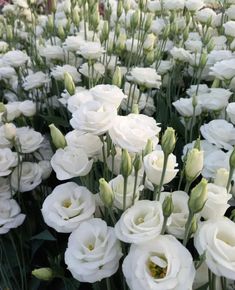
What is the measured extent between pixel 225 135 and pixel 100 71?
1.64ft

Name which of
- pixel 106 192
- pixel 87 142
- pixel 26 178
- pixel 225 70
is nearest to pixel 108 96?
pixel 87 142

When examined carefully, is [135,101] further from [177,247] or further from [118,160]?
[177,247]

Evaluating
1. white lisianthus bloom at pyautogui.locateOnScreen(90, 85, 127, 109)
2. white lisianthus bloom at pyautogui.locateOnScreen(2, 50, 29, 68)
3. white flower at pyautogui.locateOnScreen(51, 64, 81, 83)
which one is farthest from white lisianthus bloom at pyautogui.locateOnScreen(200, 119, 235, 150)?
white lisianthus bloom at pyautogui.locateOnScreen(2, 50, 29, 68)

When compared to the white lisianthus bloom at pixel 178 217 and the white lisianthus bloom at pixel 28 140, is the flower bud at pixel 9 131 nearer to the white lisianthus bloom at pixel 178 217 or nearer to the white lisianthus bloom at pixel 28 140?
the white lisianthus bloom at pixel 28 140

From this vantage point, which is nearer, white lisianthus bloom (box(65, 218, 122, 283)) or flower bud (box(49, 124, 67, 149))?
white lisianthus bloom (box(65, 218, 122, 283))

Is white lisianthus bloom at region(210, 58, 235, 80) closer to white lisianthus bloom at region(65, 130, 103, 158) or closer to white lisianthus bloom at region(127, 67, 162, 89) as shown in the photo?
white lisianthus bloom at region(127, 67, 162, 89)

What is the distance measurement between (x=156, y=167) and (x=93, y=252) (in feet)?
0.48

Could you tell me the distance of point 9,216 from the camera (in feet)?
2.72

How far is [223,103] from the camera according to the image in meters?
0.92

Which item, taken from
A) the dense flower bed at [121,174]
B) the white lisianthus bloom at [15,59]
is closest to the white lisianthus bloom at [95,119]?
the dense flower bed at [121,174]

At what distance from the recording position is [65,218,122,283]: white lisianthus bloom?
56cm

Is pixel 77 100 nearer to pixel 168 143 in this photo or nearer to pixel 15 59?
pixel 168 143

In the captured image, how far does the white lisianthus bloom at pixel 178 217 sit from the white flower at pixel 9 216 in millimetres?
350

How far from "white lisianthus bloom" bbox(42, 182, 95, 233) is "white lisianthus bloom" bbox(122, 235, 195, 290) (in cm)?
12
